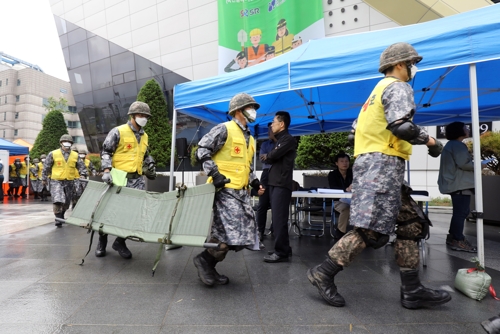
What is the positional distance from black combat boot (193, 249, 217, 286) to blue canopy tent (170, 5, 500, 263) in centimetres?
216

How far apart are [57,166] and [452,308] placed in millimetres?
7370

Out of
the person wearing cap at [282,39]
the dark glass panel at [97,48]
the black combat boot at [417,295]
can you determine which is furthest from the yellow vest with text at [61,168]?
the dark glass panel at [97,48]

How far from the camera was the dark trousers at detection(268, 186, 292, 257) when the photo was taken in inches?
156

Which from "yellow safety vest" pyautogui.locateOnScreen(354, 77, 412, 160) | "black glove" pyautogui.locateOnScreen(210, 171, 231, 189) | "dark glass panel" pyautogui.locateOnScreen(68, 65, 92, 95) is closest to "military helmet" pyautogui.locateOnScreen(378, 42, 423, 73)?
"yellow safety vest" pyautogui.locateOnScreen(354, 77, 412, 160)

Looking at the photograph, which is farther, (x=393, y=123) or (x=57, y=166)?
(x=57, y=166)

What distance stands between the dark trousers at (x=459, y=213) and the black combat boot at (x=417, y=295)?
8.32 ft

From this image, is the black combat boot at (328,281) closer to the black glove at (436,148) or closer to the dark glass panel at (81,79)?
the black glove at (436,148)

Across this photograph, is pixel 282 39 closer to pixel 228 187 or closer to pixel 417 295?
pixel 228 187

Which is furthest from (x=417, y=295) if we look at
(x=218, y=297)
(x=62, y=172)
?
(x=62, y=172)

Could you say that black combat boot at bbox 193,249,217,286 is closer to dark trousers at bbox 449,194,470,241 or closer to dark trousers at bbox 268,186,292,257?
dark trousers at bbox 268,186,292,257

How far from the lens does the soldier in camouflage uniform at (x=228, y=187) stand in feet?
9.76

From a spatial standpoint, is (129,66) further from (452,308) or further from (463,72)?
(452,308)

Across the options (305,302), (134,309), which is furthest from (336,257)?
(134,309)

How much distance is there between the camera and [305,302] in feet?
8.95
